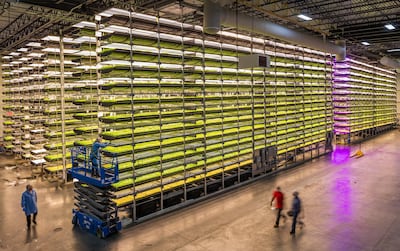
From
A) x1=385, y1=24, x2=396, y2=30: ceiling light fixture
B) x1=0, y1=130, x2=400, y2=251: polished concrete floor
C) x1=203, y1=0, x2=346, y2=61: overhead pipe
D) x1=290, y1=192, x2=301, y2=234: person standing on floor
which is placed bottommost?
x1=0, y1=130, x2=400, y2=251: polished concrete floor

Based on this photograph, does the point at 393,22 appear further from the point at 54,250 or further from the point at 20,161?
the point at 20,161

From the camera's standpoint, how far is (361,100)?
2281 centimetres

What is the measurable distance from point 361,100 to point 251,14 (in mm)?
12862

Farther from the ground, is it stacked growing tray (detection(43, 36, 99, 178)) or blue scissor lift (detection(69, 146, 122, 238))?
stacked growing tray (detection(43, 36, 99, 178))

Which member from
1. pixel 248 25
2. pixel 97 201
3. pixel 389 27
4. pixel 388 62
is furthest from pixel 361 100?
pixel 97 201

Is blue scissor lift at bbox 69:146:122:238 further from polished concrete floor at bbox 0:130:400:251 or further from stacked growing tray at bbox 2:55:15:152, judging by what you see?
stacked growing tray at bbox 2:55:15:152

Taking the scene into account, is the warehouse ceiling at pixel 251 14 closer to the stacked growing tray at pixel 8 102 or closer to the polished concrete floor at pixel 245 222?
the stacked growing tray at pixel 8 102

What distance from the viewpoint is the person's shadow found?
7199 mm

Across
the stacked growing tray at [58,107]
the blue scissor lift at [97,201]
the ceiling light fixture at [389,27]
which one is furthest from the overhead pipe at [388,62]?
the blue scissor lift at [97,201]

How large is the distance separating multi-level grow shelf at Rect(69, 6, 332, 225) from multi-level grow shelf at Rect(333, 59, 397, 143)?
8061mm

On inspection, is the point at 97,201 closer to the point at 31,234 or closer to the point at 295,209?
the point at 31,234

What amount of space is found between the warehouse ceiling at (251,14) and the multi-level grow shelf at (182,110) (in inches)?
44.4

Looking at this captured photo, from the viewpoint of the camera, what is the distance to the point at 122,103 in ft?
25.8

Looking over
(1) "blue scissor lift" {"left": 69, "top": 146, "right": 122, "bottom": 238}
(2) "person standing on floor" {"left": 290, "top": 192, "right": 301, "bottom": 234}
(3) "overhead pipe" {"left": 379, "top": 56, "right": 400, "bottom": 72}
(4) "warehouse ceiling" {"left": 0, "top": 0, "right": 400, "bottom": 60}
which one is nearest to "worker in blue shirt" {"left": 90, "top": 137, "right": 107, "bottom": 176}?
(1) "blue scissor lift" {"left": 69, "top": 146, "right": 122, "bottom": 238}
